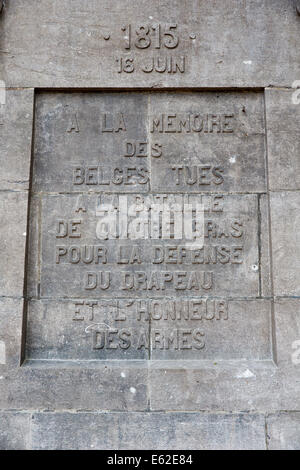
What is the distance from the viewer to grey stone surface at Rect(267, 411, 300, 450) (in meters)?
3.96

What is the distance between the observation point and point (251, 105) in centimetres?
455

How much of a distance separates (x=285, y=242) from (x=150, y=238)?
1.26 m

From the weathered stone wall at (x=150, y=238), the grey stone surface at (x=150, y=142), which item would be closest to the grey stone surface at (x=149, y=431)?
the weathered stone wall at (x=150, y=238)

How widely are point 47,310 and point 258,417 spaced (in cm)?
212

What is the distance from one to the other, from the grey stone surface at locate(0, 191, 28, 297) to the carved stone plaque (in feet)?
0.42

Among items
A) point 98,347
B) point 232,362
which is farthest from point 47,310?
point 232,362

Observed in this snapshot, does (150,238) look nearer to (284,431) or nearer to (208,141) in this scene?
(208,141)

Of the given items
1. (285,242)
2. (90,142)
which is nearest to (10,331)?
(90,142)

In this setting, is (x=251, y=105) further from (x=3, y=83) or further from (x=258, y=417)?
(x=258, y=417)

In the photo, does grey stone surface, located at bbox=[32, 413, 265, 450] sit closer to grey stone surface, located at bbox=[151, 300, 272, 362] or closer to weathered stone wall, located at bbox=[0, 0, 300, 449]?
weathered stone wall, located at bbox=[0, 0, 300, 449]

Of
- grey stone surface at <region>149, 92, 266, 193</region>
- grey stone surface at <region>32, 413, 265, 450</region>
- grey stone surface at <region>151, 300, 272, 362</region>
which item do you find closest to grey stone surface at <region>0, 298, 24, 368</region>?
grey stone surface at <region>32, 413, 265, 450</region>

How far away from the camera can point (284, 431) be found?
398 centimetres

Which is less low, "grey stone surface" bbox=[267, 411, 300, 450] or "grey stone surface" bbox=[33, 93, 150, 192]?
"grey stone surface" bbox=[33, 93, 150, 192]
